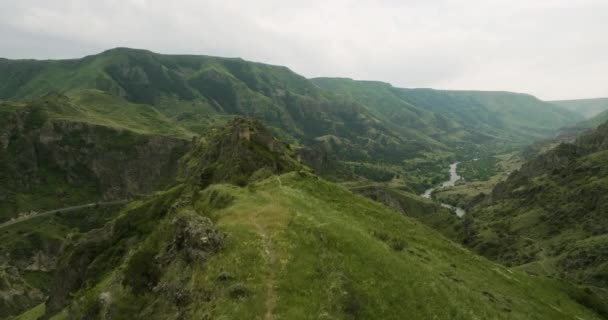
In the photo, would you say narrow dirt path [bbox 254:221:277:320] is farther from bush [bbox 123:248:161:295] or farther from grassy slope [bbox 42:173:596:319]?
bush [bbox 123:248:161:295]

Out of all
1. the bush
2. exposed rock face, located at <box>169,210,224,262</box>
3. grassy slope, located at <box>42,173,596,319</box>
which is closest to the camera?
grassy slope, located at <box>42,173,596,319</box>

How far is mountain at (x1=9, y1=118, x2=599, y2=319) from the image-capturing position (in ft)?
111

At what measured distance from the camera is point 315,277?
3575 centimetres

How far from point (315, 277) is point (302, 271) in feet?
3.61

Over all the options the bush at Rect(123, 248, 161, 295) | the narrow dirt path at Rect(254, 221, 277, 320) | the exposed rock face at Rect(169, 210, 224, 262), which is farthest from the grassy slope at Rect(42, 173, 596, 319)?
the exposed rock face at Rect(169, 210, 224, 262)

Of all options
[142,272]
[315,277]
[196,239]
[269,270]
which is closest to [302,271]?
[315,277]

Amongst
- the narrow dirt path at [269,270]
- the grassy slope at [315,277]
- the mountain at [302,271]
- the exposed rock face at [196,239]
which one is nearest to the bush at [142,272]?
the mountain at [302,271]

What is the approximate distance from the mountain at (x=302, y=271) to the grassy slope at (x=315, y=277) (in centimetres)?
10

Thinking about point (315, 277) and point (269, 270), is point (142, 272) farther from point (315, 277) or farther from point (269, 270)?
point (315, 277)

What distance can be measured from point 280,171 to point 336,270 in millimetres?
47663

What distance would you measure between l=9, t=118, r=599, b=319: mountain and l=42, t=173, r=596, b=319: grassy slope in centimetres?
10

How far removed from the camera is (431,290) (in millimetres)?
40000

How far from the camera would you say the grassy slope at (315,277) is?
33281mm

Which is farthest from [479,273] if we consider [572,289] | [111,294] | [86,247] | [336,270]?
[86,247]
